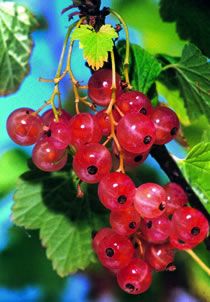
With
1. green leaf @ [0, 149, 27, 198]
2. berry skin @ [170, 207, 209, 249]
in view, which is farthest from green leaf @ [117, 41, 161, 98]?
green leaf @ [0, 149, 27, 198]

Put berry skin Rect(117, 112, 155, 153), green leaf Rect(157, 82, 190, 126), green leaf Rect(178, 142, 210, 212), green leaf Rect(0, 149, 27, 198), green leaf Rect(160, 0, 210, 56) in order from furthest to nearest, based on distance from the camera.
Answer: green leaf Rect(0, 149, 27, 198) → green leaf Rect(157, 82, 190, 126) → green leaf Rect(160, 0, 210, 56) → green leaf Rect(178, 142, 210, 212) → berry skin Rect(117, 112, 155, 153)

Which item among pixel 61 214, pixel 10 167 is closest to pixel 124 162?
pixel 61 214

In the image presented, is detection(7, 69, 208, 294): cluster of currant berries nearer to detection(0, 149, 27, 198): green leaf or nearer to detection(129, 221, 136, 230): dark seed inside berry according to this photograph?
detection(129, 221, 136, 230): dark seed inside berry

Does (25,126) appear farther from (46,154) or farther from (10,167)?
(10,167)

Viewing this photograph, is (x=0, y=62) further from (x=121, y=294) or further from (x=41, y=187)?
(x=121, y=294)

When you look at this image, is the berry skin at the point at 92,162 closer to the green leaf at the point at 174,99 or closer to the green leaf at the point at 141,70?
the green leaf at the point at 141,70

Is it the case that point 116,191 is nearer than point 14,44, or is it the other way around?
point 116,191
